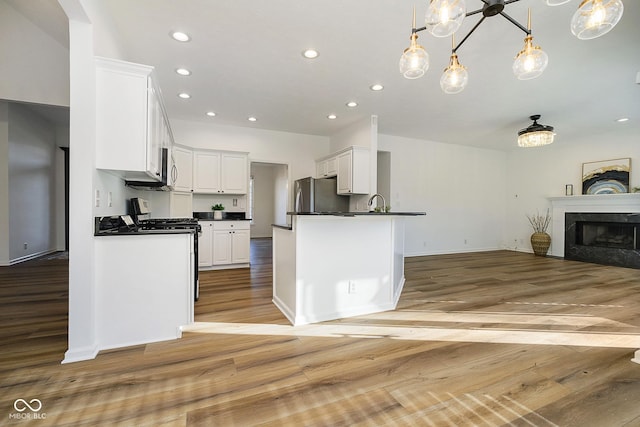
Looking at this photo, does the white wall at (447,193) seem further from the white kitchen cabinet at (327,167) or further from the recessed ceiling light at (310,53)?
the recessed ceiling light at (310,53)

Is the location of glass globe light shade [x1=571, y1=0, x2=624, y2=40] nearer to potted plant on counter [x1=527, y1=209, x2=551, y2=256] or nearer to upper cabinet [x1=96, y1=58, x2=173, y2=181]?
upper cabinet [x1=96, y1=58, x2=173, y2=181]

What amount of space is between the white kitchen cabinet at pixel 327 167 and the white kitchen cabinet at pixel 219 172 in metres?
1.58

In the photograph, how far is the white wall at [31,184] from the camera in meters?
4.66

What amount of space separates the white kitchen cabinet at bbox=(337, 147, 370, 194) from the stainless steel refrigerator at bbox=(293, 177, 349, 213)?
0.47 meters

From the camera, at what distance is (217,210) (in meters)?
5.39

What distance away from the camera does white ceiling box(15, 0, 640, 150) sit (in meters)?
2.32

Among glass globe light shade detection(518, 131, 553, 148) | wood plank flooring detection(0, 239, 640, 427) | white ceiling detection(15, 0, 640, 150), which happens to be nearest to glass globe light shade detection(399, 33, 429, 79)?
white ceiling detection(15, 0, 640, 150)

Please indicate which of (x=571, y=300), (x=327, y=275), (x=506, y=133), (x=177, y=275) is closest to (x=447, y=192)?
(x=506, y=133)

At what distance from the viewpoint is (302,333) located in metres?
2.36

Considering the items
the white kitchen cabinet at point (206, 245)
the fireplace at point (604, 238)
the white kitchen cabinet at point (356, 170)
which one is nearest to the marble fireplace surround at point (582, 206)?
the fireplace at point (604, 238)

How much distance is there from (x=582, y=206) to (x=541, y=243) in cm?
110

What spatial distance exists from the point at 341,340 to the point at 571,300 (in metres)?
3.00

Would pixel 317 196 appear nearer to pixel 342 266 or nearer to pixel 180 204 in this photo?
pixel 180 204

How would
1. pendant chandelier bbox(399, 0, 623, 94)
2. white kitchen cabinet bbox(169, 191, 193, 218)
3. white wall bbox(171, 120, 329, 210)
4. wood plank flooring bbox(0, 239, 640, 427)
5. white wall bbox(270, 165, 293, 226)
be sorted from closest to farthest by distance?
wood plank flooring bbox(0, 239, 640, 427) < pendant chandelier bbox(399, 0, 623, 94) < white kitchen cabinet bbox(169, 191, 193, 218) < white wall bbox(171, 120, 329, 210) < white wall bbox(270, 165, 293, 226)
